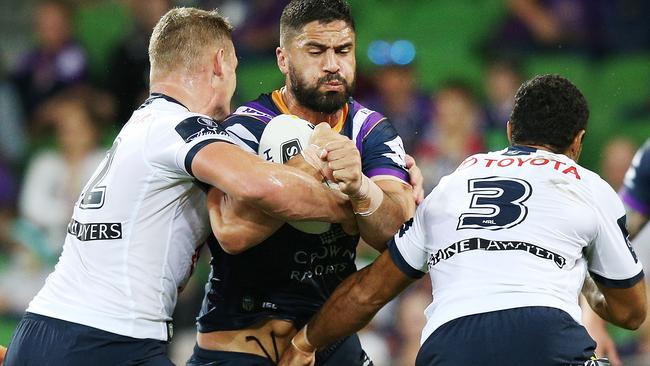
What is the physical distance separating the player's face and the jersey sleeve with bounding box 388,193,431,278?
0.79 m

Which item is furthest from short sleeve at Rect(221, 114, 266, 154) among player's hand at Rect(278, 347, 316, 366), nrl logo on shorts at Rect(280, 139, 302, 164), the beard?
player's hand at Rect(278, 347, 316, 366)

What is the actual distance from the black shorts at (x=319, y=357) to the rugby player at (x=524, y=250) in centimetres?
66

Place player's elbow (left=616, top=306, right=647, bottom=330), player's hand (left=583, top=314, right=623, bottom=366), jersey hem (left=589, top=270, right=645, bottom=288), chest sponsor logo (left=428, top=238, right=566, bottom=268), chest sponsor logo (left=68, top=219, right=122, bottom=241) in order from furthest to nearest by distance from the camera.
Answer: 1. player's hand (left=583, top=314, right=623, bottom=366)
2. player's elbow (left=616, top=306, right=647, bottom=330)
3. jersey hem (left=589, top=270, right=645, bottom=288)
4. chest sponsor logo (left=68, top=219, right=122, bottom=241)
5. chest sponsor logo (left=428, top=238, right=566, bottom=268)

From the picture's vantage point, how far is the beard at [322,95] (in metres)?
4.89

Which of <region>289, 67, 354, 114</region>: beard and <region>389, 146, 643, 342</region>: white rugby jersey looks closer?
<region>389, 146, 643, 342</region>: white rugby jersey

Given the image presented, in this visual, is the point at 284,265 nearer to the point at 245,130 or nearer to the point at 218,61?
the point at 245,130

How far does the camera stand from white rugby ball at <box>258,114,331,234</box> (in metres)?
4.56

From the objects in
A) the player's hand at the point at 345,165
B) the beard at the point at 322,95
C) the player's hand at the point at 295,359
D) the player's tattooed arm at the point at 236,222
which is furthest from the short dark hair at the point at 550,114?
the player's hand at the point at 295,359

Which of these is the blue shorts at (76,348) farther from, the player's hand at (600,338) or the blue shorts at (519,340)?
the player's hand at (600,338)

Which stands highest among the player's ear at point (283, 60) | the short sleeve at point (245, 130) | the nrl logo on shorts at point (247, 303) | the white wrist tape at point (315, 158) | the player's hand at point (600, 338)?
the player's ear at point (283, 60)

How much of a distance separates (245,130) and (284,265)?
0.71 metres

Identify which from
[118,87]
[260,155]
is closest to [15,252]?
[118,87]

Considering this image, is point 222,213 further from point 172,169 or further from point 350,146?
Answer: point 350,146

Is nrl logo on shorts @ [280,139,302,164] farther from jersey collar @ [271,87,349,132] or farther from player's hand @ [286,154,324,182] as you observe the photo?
jersey collar @ [271,87,349,132]
